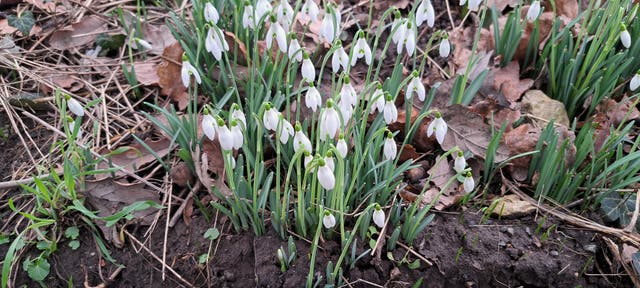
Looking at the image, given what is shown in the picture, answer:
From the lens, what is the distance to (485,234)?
211 centimetres

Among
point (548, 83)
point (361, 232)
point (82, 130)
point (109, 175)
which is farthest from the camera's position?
point (548, 83)

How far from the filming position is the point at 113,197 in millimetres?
2193

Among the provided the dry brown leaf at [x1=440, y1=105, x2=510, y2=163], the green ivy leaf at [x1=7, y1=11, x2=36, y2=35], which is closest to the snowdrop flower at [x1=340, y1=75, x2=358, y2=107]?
the dry brown leaf at [x1=440, y1=105, x2=510, y2=163]

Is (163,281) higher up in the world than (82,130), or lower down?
lower down

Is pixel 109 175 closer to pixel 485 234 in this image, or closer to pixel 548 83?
pixel 485 234

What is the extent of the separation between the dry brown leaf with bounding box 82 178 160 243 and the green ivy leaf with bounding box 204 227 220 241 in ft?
0.81

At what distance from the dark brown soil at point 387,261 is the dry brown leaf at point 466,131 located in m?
0.33

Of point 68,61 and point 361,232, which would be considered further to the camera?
point 68,61

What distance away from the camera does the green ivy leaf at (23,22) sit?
9.06ft

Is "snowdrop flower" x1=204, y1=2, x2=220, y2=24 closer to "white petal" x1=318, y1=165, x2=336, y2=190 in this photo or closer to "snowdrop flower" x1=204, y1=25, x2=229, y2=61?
"snowdrop flower" x1=204, y1=25, x2=229, y2=61

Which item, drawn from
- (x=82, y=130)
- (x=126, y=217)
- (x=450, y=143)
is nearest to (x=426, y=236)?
(x=450, y=143)

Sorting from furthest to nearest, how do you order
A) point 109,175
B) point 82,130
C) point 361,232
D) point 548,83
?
point 548,83
point 82,130
point 109,175
point 361,232

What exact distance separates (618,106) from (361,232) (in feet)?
4.45

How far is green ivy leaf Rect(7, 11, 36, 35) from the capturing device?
2.76 m
